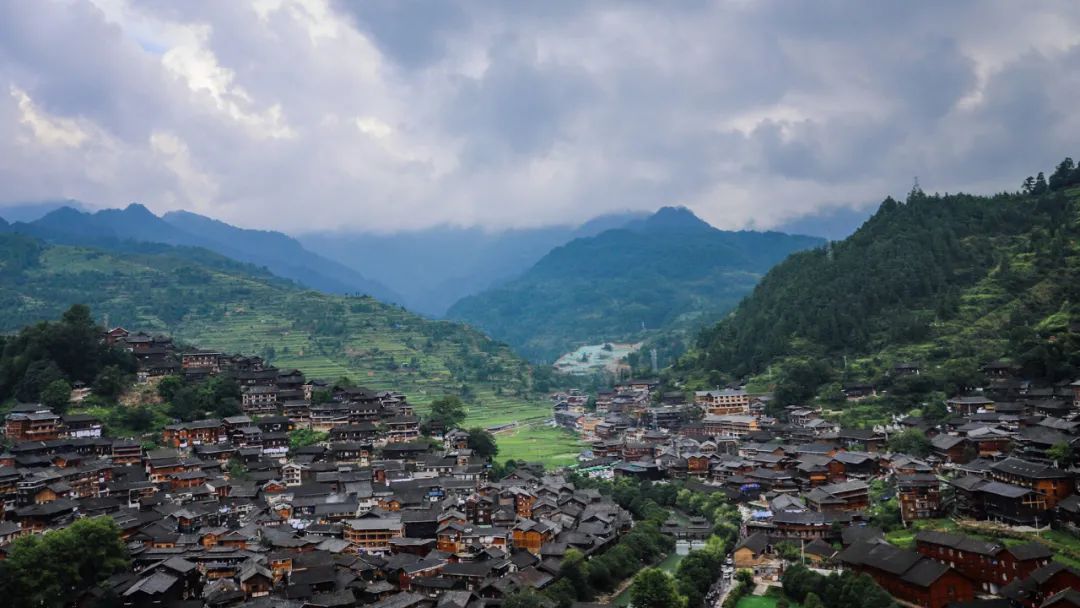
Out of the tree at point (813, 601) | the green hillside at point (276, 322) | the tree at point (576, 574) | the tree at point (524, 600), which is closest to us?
the tree at point (813, 601)

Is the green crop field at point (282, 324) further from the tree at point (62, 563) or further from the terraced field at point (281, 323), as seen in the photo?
the tree at point (62, 563)

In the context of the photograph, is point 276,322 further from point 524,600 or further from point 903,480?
point 903,480

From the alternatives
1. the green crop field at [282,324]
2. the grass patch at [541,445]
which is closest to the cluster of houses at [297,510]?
the grass patch at [541,445]

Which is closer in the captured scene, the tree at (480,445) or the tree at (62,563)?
the tree at (62,563)

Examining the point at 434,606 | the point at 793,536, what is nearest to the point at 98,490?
the point at 434,606

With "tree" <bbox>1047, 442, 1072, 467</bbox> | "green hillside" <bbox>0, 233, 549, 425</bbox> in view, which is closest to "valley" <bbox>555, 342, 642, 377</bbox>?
"green hillside" <bbox>0, 233, 549, 425</bbox>
